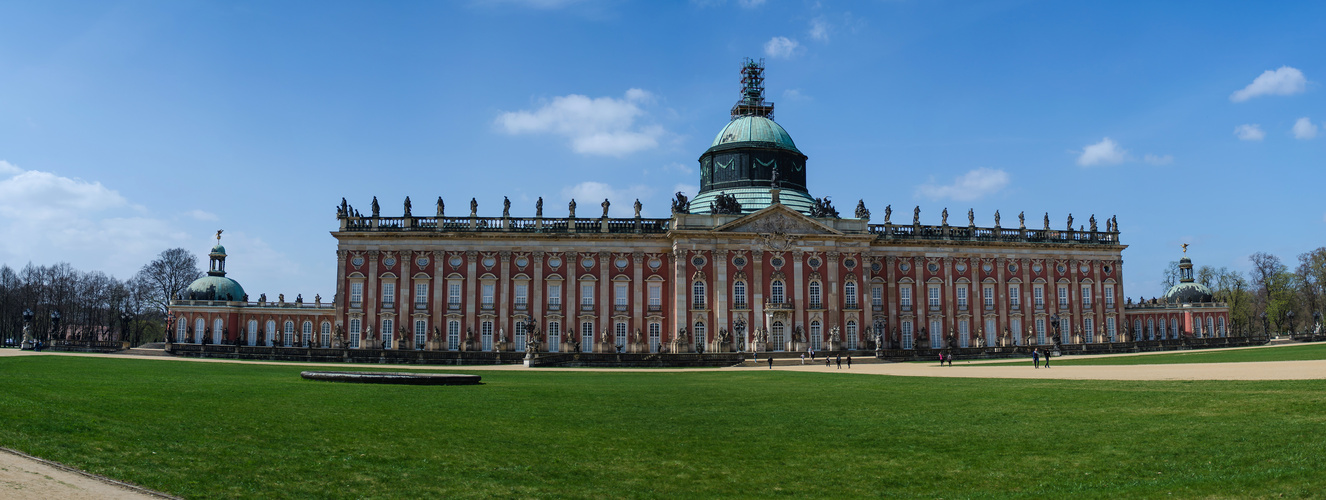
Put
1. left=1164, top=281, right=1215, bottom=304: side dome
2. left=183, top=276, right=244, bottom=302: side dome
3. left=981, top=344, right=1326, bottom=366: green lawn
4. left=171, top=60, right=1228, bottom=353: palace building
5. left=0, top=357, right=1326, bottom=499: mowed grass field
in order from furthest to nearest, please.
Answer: left=1164, top=281, right=1215, bottom=304: side dome
left=183, top=276, right=244, bottom=302: side dome
left=171, top=60, right=1228, bottom=353: palace building
left=981, top=344, right=1326, bottom=366: green lawn
left=0, top=357, right=1326, bottom=499: mowed grass field

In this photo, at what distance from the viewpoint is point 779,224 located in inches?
2534

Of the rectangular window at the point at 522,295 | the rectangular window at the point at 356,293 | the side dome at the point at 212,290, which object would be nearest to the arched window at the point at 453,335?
the rectangular window at the point at 522,295

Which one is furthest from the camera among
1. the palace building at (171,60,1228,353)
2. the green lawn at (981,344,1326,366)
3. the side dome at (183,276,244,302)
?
the side dome at (183,276,244,302)

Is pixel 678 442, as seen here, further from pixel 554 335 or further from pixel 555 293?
pixel 555 293

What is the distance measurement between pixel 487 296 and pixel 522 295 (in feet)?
8.39

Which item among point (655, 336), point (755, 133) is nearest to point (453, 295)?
point (655, 336)

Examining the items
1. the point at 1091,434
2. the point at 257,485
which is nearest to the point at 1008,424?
the point at 1091,434

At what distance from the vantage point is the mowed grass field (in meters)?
12.3

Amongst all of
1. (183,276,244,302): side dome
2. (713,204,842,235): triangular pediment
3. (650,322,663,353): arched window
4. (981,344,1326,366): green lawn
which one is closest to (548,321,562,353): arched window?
(650,322,663,353): arched window

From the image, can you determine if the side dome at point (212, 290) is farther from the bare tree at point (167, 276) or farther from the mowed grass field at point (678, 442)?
the mowed grass field at point (678, 442)

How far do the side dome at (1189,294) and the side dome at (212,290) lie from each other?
88657mm

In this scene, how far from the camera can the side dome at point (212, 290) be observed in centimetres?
7050

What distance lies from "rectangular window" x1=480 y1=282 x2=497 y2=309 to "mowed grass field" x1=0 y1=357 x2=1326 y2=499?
40125 mm

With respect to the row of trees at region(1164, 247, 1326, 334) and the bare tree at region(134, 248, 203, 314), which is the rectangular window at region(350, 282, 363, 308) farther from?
the row of trees at region(1164, 247, 1326, 334)
